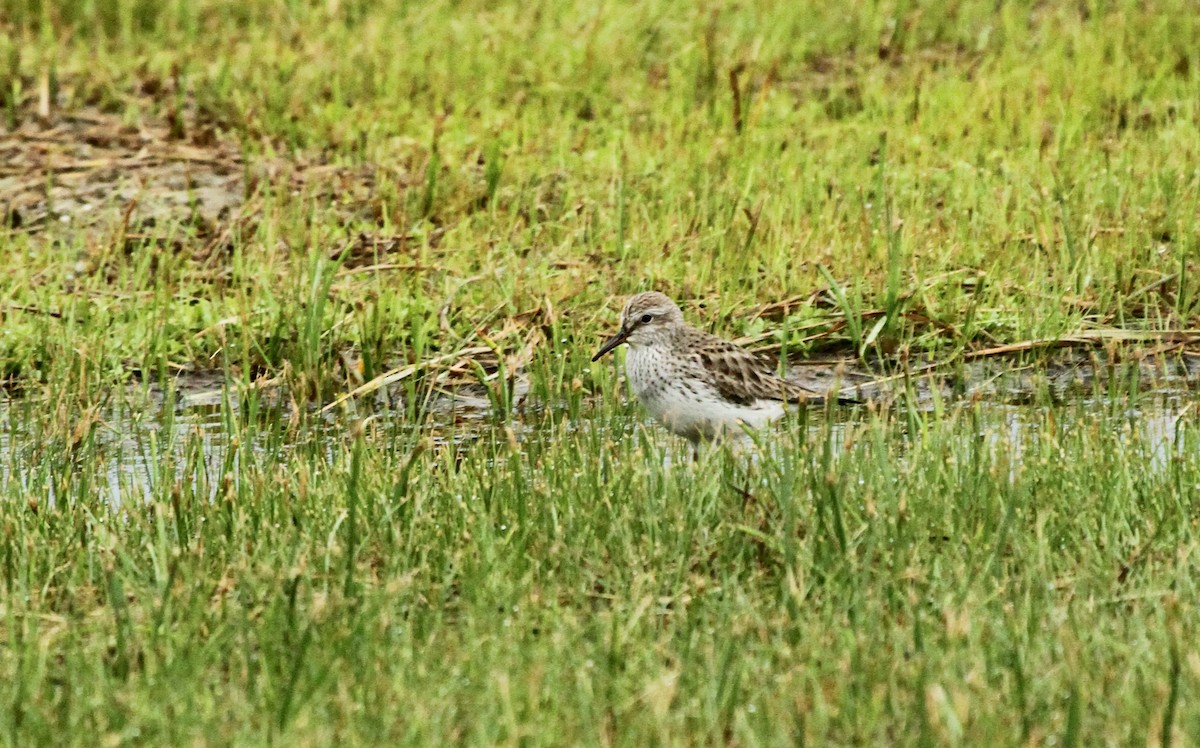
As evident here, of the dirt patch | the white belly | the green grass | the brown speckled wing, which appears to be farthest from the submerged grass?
the dirt patch

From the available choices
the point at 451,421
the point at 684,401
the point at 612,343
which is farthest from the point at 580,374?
the point at 684,401

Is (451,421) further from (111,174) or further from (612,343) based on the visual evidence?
(111,174)

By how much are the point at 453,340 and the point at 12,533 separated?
3563 mm

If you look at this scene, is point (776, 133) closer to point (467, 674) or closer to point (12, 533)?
point (12, 533)

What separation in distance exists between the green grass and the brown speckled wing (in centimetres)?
38

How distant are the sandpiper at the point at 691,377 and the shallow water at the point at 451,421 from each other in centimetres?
18

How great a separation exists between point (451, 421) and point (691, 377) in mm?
1202

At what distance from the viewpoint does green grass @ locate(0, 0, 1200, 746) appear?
501 cm

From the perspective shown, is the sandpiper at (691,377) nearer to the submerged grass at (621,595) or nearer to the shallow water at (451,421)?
the shallow water at (451,421)

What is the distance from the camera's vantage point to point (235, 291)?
10.3m

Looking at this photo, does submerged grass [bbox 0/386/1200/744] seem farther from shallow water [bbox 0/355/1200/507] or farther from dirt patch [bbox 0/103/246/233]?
dirt patch [bbox 0/103/246/233]

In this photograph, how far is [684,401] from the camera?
27.7ft

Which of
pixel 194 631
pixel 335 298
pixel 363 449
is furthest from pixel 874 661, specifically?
pixel 335 298

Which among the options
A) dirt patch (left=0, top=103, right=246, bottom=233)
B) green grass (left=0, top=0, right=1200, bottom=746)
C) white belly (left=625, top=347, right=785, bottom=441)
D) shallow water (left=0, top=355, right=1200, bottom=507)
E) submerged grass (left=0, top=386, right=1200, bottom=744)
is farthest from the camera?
dirt patch (left=0, top=103, right=246, bottom=233)
